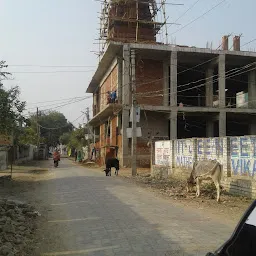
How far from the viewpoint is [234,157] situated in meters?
14.8

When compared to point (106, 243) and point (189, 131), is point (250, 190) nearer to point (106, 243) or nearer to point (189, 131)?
point (106, 243)

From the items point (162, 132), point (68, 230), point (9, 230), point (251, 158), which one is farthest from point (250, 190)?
point (162, 132)

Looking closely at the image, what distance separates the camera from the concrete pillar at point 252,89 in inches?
1531

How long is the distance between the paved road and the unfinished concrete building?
21.5 m

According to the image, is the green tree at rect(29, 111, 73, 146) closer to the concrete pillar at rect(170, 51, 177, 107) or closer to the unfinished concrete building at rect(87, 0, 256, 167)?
the unfinished concrete building at rect(87, 0, 256, 167)

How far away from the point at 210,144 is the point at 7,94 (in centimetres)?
967

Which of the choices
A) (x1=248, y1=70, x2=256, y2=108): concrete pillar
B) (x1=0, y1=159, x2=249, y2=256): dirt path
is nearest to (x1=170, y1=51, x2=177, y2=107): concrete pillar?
(x1=248, y1=70, x2=256, y2=108): concrete pillar

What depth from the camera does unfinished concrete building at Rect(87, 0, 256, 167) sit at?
116 feet

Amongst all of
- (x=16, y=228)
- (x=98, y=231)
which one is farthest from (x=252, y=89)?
(x=16, y=228)

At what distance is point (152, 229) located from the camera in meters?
8.34

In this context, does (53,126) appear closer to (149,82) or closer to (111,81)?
(111,81)

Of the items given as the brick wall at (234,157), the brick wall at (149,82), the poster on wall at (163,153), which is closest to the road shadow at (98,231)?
the brick wall at (234,157)

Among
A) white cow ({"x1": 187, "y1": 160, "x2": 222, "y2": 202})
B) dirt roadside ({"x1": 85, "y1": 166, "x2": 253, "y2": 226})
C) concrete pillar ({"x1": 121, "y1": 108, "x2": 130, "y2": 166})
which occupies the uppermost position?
concrete pillar ({"x1": 121, "y1": 108, "x2": 130, "y2": 166})

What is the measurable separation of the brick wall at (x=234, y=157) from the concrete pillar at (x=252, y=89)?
854 inches
